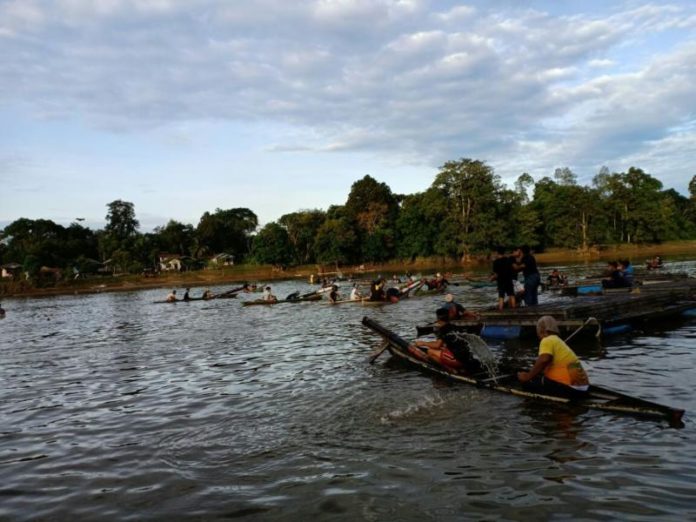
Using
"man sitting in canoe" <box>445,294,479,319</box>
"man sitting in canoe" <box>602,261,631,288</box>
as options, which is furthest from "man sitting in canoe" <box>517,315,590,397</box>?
"man sitting in canoe" <box>602,261,631,288</box>

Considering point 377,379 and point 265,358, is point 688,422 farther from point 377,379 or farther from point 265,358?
point 265,358

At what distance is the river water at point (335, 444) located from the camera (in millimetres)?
6812

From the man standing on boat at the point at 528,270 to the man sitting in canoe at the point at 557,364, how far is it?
850 cm

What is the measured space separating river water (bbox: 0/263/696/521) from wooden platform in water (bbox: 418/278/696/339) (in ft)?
2.22

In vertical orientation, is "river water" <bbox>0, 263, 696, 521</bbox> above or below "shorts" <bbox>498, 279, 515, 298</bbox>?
below

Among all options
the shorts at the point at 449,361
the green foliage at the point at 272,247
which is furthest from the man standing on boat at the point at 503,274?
the green foliage at the point at 272,247

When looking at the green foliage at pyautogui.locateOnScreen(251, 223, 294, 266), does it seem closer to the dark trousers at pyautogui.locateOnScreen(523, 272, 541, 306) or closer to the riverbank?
the riverbank

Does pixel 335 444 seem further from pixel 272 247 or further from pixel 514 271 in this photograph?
pixel 272 247

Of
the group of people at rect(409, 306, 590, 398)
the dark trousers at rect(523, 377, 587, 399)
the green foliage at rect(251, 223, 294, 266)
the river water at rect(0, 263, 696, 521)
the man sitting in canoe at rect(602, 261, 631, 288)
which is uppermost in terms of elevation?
the green foliage at rect(251, 223, 294, 266)

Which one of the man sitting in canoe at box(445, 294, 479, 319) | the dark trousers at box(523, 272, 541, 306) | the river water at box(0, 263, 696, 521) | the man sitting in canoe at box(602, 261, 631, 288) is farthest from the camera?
the man sitting in canoe at box(602, 261, 631, 288)

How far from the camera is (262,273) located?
103 metres

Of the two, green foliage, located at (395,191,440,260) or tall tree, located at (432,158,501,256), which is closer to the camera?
tall tree, located at (432,158,501,256)

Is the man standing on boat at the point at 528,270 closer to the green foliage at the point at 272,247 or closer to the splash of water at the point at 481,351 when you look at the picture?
the splash of water at the point at 481,351

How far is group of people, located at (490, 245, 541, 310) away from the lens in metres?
18.4
